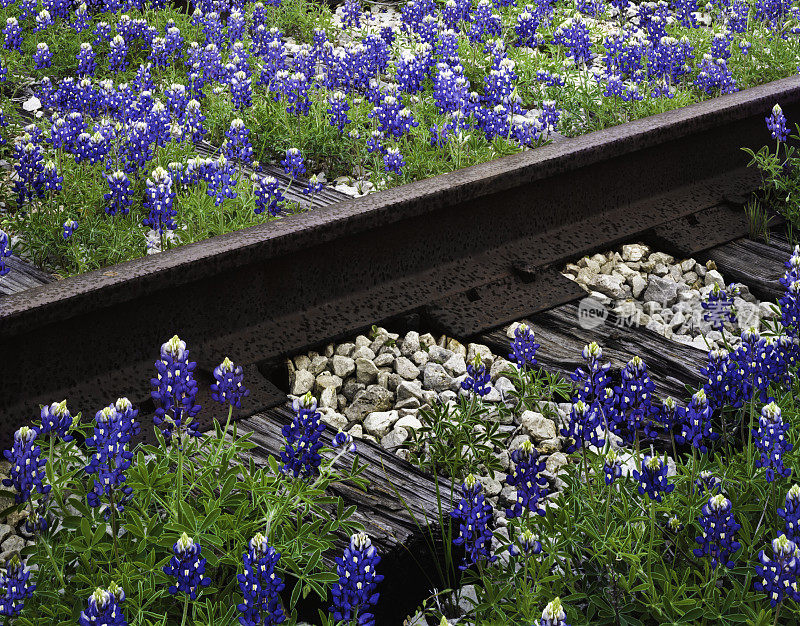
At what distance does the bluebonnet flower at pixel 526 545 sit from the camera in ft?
8.46

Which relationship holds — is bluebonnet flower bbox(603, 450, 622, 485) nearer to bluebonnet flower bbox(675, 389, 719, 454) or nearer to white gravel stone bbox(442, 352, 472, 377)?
bluebonnet flower bbox(675, 389, 719, 454)

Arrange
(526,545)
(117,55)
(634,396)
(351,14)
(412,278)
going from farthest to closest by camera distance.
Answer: (351,14), (117,55), (412,278), (634,396), (526,545)

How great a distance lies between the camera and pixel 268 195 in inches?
174

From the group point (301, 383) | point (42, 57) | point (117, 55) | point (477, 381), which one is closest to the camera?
point (477, 381)

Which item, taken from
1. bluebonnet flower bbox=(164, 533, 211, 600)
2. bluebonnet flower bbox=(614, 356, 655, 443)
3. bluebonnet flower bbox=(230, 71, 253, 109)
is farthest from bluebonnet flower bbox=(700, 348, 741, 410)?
bluebonnet flower bbox=(230, 71, 253, 109)

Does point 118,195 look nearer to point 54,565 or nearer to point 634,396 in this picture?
point 54,565

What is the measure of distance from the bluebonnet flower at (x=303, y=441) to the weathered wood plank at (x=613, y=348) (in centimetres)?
121

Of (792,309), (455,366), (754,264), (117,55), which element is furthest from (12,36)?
(792,309)

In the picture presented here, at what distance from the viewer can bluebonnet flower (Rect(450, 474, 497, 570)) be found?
106 inches

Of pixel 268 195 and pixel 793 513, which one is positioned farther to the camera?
pixel 268 195

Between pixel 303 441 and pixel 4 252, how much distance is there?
175cm

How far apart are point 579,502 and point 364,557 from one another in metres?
0.72

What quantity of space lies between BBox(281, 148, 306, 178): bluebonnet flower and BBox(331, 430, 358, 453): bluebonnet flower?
1.96 metres

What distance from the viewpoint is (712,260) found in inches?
183
